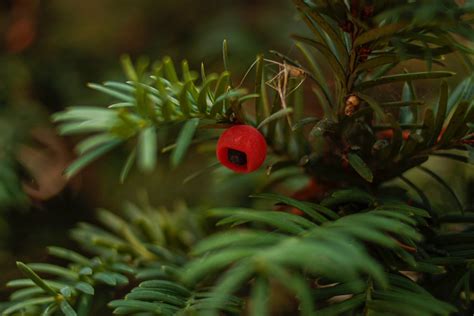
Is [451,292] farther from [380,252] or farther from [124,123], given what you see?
[124,123]

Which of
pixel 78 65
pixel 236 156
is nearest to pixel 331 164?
pixel 236 156

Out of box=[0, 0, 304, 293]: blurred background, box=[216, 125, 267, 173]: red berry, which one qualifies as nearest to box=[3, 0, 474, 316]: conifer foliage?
box=[216, 125, 267, 173]: red berry

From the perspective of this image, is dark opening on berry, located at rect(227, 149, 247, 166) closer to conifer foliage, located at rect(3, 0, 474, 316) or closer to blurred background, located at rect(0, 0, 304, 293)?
conifer foliage, located at rect(3, 0, 474, 316)

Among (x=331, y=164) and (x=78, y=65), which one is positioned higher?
(x=78, y=65)

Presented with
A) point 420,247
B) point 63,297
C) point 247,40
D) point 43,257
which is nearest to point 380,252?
point 420,247

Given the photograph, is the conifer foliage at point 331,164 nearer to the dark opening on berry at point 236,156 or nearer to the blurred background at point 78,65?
the dark opening on berry at point 236,156

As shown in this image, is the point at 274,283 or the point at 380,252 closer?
the point at 380,252

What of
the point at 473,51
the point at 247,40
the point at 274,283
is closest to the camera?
the point at 473,51

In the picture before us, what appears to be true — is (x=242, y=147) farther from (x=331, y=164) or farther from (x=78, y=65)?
(x=78, y=65)
